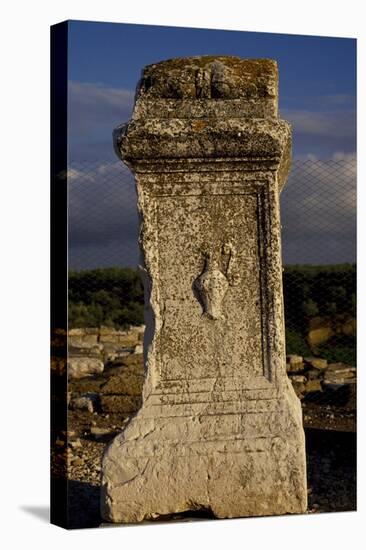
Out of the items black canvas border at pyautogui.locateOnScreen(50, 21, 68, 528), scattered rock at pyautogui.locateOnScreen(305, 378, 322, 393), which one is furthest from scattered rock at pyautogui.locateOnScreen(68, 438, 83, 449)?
scattered rock at pyautogui.locateOnScreen(305, 378, 322, 393)

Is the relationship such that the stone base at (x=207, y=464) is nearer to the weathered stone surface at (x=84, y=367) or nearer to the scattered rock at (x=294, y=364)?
the weathered stone surface at (x=84, y=367)

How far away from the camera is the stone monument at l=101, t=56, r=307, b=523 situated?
6434 millimetres

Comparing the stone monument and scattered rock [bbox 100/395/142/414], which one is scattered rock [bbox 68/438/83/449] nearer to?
scattered rock [bbox 100/395/142/414]

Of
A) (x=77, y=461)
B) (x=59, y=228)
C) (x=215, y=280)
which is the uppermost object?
(x=59, y=228)

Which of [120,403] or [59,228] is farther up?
[59,228]

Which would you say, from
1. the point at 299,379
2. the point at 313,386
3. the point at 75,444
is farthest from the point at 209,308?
the point at 299,379

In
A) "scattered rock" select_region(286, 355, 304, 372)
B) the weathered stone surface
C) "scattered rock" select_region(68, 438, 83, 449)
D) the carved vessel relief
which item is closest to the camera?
the carved vessel relief

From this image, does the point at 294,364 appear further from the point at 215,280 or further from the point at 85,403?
the point at 215,280

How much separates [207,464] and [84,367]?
619cm

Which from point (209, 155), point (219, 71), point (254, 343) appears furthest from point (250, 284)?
point (219, 71)

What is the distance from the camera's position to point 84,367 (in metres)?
12.5

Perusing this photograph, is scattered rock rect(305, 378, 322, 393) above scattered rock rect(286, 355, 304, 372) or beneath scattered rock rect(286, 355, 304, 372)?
beneath

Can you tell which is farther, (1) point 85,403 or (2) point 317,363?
(2) point 317,363

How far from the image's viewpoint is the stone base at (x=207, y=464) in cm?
642
